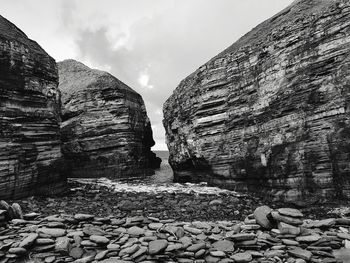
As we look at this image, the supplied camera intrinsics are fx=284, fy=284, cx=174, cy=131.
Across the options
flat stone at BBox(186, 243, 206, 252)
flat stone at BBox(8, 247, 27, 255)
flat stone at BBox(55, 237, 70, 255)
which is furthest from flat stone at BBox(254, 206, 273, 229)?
flat stone at BBox(8, 247, 27, 255)

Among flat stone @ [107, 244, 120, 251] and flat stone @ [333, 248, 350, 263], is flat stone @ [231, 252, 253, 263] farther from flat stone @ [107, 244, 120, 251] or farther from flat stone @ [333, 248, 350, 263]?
flat stone @ [107, 244, 120, 251]

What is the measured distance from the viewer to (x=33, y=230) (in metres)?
12.0

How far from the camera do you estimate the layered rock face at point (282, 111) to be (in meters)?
17.7

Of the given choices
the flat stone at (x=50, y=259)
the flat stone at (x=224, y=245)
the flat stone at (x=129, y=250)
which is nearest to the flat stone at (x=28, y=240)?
the flat stone at (x=50, y=259)

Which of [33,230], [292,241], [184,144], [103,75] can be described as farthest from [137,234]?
[103,75]

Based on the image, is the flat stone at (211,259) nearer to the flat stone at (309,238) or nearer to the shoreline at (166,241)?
the shoreline at (166,241)

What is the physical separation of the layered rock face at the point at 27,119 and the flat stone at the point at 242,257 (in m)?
15.7

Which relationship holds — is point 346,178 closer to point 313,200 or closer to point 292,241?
point 313,200

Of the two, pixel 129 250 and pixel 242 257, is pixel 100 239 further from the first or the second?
pixel 242 257

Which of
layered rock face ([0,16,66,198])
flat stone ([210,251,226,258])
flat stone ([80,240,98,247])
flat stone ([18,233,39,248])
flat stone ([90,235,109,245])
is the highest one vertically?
layered rock face ([0,16,66,198])

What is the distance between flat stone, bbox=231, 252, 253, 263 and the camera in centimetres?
995

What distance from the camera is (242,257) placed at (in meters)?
10.1

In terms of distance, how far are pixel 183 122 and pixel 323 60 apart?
17817 millimetres

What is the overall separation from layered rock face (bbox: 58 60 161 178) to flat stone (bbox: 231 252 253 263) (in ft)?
99.3
